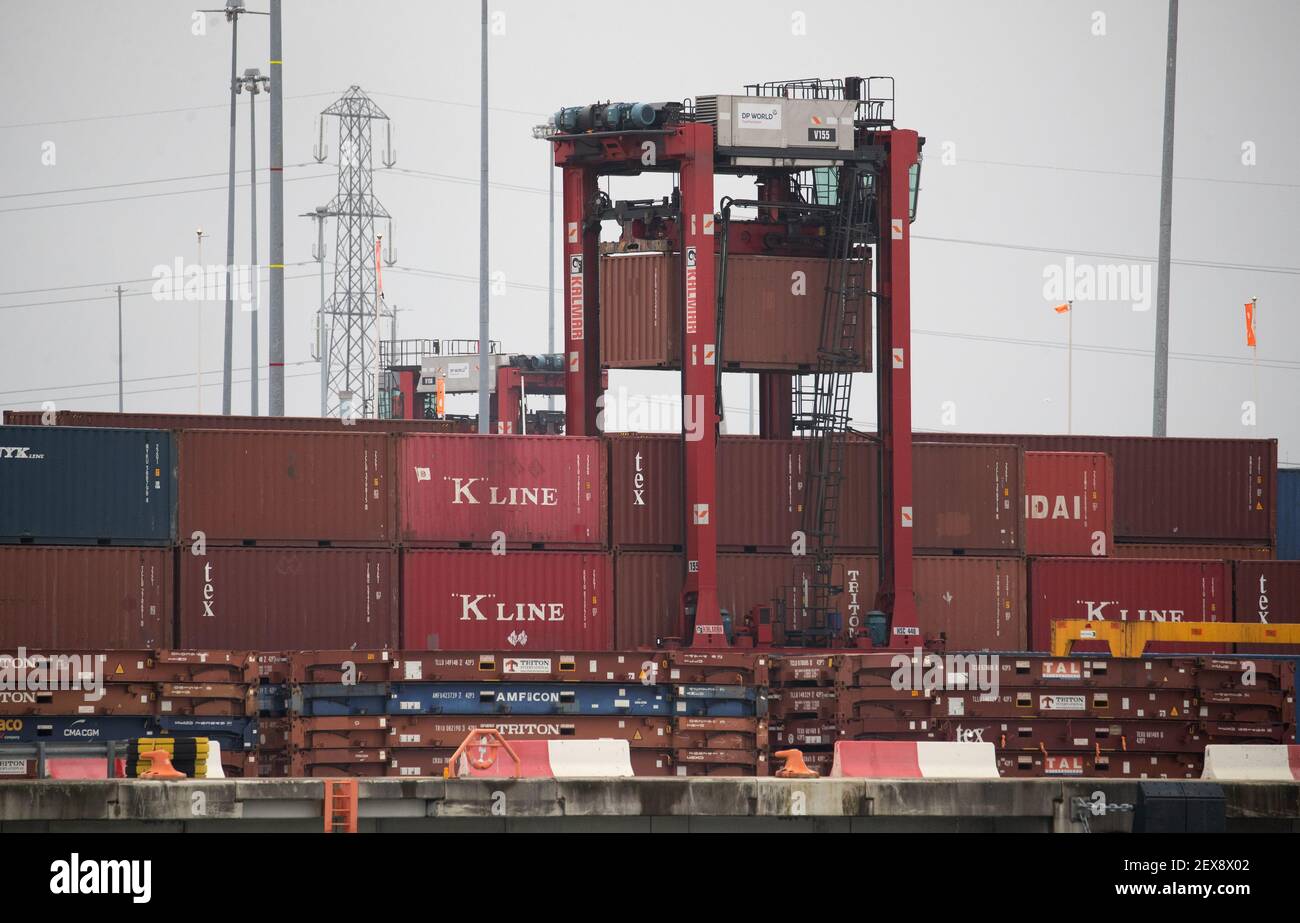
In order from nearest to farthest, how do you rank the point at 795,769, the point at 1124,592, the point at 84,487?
the point at 795,769
the point at 84,487
the point at 1124,592

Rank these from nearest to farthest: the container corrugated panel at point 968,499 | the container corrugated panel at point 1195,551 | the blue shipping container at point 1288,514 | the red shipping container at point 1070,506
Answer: the container corrugated panel at point 968,499 < the red shipping container at point 1070,506 < the container corrugated panel at point 1195,551 < the blue shipping container at point 1288,514

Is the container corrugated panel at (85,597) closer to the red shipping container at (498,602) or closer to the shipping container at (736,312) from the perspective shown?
the red shipping container at (498,602)

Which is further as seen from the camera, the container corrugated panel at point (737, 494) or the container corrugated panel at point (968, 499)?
the container corrugated panel at point (968, 499)

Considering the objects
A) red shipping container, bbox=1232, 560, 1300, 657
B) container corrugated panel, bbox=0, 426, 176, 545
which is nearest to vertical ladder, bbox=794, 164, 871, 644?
red shipping container, bbox=1232, 560, 1300, 657

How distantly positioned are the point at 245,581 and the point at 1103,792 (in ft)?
58.6

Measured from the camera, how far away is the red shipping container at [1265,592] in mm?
41250

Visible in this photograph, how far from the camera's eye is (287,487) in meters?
37.5

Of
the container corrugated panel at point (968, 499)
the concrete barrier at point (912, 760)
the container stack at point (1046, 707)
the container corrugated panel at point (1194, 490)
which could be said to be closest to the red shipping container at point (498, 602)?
the container stack at point (1046, 707)

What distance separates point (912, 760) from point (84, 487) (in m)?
17.4

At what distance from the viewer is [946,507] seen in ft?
132

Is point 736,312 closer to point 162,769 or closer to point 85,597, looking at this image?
point 85,597

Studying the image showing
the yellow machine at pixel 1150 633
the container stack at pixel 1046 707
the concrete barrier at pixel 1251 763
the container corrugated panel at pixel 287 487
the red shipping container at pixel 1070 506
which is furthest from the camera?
the red shipping container at pixel 1070 506

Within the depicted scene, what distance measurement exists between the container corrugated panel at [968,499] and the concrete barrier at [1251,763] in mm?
11316

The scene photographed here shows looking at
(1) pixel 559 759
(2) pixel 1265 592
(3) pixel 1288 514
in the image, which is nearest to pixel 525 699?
(1) pixel 559 759
